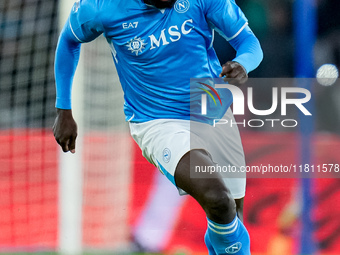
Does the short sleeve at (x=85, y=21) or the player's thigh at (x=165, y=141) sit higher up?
the short sleeve at (x=85, y=21)

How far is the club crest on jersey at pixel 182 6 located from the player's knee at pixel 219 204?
924 mm

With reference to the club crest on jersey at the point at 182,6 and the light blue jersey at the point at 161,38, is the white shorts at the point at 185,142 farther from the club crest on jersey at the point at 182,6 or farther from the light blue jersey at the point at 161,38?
the club crest on jersey at the point at 182,6

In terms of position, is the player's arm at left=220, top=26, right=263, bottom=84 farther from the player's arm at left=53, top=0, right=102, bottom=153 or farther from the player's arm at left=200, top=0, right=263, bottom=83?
the player's arm at left=53, top=0, right=102, bottom=153

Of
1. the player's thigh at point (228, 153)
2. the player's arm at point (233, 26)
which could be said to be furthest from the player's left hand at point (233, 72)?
the player's thigh at point (228, 153)

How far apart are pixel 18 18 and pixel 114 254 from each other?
74.5 inches

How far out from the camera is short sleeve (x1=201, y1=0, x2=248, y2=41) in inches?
129

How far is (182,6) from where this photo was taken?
10.7ft

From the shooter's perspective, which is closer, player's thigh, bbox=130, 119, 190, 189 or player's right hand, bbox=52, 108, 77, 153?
player's thigh, bbox=130, 119, 190, 189

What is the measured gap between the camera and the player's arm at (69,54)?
11.0 feet

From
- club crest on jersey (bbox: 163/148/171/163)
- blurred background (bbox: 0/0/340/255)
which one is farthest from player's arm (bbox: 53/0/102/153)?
blurred background (bbox: 0/0/340/255)

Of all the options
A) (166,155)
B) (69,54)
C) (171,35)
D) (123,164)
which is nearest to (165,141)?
(166,155)

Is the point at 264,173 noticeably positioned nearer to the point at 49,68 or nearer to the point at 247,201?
the point at 247,201

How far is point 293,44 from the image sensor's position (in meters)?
5.27

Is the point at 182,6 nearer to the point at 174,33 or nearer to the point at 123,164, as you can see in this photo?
the point at 174,33
